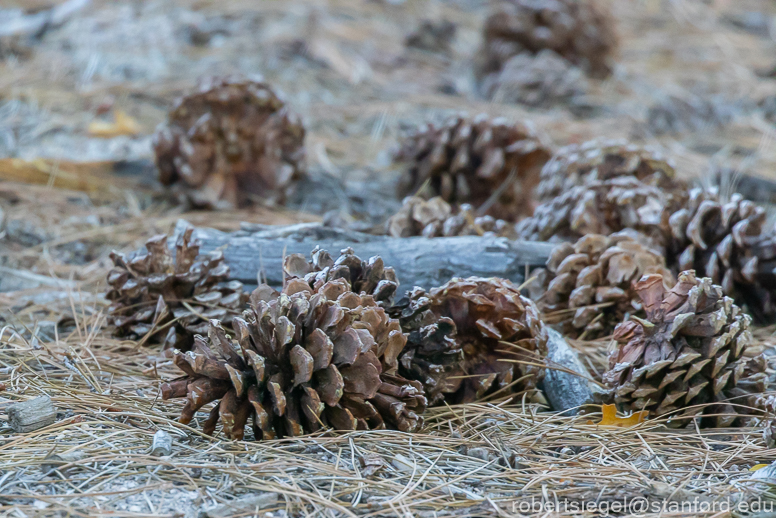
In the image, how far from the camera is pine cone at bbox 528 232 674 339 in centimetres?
193

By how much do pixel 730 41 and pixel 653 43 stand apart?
60 centimetres

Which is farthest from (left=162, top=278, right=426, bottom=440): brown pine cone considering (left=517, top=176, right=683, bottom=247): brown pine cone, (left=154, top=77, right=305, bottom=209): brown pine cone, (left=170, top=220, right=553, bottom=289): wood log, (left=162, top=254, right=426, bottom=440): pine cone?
(left=154, top=77, right=305, bottom=209): brown pine cone

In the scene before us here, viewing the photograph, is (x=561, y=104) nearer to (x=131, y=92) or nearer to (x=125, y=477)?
(x=131, y=92)

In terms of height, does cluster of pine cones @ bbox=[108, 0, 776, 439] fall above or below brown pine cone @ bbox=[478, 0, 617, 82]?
below

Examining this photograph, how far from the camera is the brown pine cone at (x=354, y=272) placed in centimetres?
153

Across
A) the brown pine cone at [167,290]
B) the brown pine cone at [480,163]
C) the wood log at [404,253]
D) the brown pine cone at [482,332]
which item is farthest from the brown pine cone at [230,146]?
the brown pine cone at [482,332]

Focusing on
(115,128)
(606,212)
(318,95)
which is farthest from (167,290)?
(318,95)

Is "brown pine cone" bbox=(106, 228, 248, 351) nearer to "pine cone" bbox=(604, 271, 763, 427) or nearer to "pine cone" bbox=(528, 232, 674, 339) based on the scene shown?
"pine cone" bbox=(528, 232, 674, 339)

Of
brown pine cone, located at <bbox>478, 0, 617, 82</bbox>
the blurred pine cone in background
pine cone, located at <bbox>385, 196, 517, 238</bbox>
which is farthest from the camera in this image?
brown pine cone, located at <bbox>478, 0, 617, 82</bbox>

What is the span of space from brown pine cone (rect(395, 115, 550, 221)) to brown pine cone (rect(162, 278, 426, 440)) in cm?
168

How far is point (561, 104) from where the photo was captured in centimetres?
431

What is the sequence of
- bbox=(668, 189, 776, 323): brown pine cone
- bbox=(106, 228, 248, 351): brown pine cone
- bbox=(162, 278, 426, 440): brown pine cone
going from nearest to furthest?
1. bbox=(162, 278, 426, 440): brown pine cone
2. bbox=(106, 228, 248, 351): brown pine cone
3. bbox=(668, 189, 776, 323): brown pine cone

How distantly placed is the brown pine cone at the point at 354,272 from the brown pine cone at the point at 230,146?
1.48 metres

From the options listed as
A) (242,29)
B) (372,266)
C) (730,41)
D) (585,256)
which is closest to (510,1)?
(242,29)
